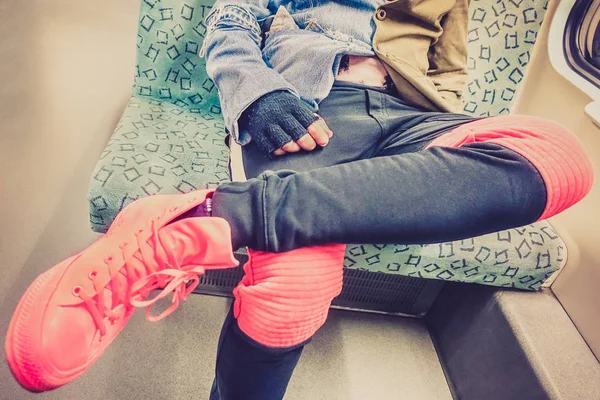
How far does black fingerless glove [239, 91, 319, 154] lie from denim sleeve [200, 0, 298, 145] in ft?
0.06

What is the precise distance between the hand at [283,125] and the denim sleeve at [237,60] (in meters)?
0.02

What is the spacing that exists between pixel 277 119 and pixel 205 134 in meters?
0.51

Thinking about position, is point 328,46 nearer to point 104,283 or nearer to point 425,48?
point 425,48

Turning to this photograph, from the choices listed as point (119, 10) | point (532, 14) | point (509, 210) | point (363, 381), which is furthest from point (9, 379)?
point (119, 10)

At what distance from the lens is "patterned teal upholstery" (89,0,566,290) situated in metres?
1.06

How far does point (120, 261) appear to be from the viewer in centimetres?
69

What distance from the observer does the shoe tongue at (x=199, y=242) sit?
2.19ft

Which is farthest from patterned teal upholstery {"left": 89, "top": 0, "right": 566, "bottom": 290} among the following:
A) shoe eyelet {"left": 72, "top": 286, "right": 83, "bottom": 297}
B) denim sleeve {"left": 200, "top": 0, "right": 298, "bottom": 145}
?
shoe eyelet {"left": 72, "top": 286, "right": 83, "bottom": 297}

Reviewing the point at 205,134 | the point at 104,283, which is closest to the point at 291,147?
the point at 104,283

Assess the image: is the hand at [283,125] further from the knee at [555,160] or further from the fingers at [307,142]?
the knee at [555,160]

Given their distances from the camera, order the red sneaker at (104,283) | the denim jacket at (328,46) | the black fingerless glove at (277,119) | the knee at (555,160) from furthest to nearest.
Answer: the denim jacket at (328,46) < the black fingerless glove at (277,119) < the knee at (555,160) < the red sneaker at (104,283)

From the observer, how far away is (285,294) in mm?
687

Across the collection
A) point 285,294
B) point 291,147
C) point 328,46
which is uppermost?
point 328,46

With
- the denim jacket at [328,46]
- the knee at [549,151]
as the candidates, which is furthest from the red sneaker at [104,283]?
the knee at [549,151]
